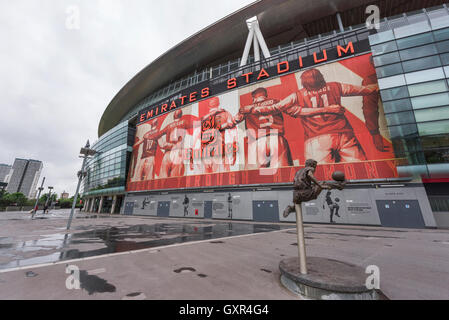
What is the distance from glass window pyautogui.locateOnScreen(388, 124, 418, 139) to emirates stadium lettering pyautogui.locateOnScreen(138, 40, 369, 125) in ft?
34.6

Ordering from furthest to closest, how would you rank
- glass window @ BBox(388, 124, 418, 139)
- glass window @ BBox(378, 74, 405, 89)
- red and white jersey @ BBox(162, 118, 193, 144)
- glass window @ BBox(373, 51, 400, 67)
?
red and white jersey @ BBox(162, 118, 193, 144) < glass window @ BBox(373, 51, 400, 67) < glass window @ BBox(378, 74, 405, 89) < glass window @ BBox(388, 124, 418, 139)

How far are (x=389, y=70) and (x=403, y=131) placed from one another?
6681mm

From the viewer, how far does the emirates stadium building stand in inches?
613

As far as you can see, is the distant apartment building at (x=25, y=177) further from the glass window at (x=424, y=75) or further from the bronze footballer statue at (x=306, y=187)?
the glass window at (x=424, y=75)

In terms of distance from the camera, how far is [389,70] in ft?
56.5

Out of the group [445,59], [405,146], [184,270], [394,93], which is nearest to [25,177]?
[184,270]

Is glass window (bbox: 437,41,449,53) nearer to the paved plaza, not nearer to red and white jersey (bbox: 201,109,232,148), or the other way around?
the paved plaza

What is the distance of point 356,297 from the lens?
2746mm

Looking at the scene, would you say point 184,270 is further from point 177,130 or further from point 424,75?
point 177,130

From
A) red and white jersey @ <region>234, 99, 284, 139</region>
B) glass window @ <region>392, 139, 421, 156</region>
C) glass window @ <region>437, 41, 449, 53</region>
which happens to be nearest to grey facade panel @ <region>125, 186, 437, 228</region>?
glass window @ <region>392, 139, 421, 156</region>

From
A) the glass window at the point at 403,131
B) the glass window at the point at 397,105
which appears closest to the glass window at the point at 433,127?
the glass window at the point at 403,131

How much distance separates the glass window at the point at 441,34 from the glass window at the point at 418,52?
907mm
